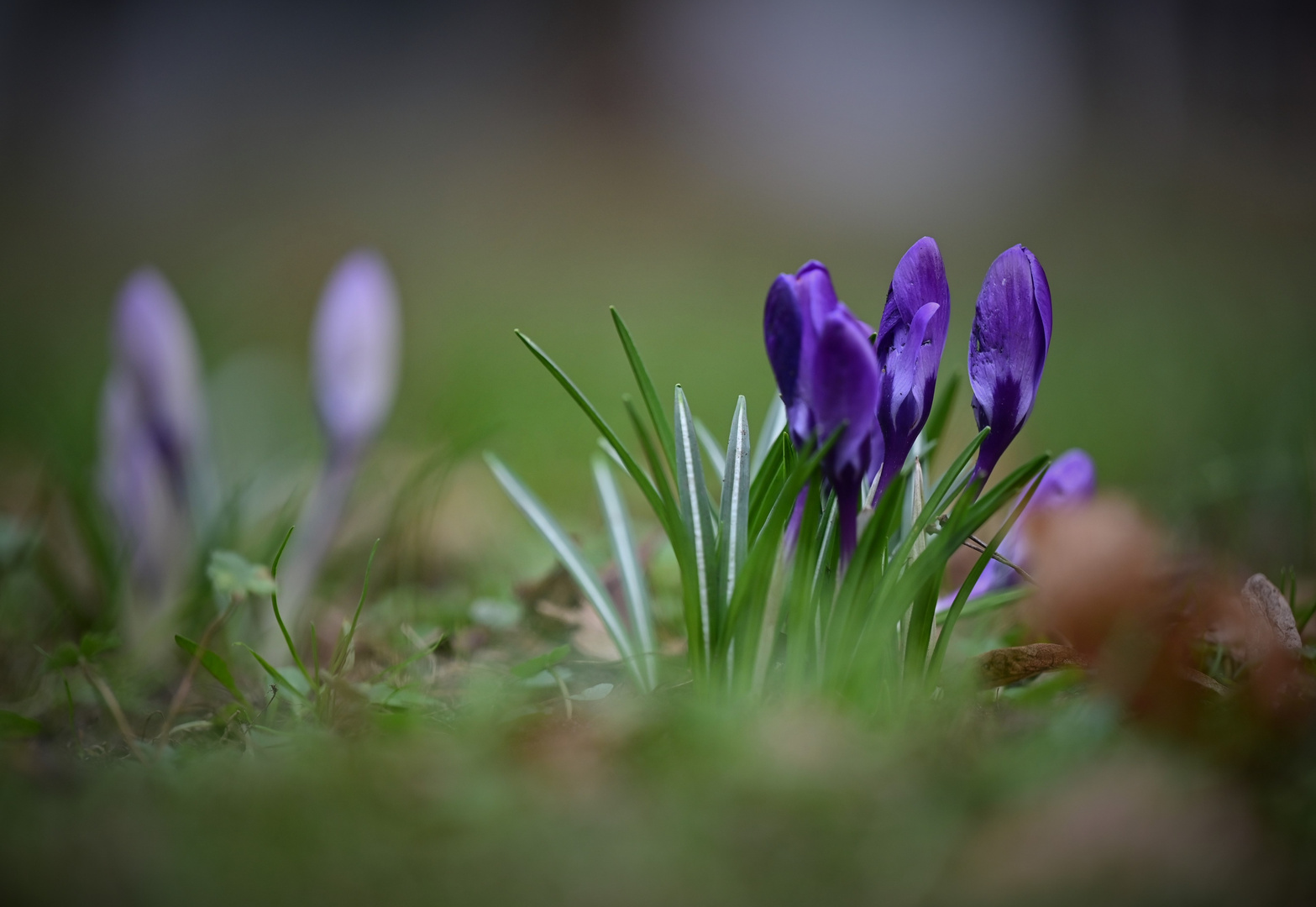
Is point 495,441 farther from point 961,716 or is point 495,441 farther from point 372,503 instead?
point 961,716

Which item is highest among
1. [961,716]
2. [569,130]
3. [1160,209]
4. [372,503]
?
[569,130]

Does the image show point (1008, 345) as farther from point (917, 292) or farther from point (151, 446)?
point (151, 446)

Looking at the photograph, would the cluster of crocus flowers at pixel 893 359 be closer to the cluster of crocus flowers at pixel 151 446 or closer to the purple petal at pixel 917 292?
the purple petal at pixel 917 292

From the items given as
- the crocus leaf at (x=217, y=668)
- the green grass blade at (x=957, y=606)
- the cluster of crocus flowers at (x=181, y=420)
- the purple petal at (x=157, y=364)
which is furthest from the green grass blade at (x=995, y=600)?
the purple petal at (x=157, y=364)

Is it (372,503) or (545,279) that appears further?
(545,279)

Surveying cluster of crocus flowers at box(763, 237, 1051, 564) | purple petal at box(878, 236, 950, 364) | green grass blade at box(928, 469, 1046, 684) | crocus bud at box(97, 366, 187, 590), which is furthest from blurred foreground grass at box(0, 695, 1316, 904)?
crocus bud at box(97, 366, 187, 590)

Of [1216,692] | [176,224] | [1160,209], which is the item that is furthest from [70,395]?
[1160,209]

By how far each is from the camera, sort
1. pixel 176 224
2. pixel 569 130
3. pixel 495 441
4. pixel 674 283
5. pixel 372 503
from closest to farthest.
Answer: pixel 372 503, pixel 495 441, pixel 674 283, pixel 176 224, pixel 569 130

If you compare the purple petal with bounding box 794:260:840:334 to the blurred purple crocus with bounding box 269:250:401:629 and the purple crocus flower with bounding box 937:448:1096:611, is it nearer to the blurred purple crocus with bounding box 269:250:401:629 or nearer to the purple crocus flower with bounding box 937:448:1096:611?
the purple crocus flower with bounding box 937:448:1096:611
